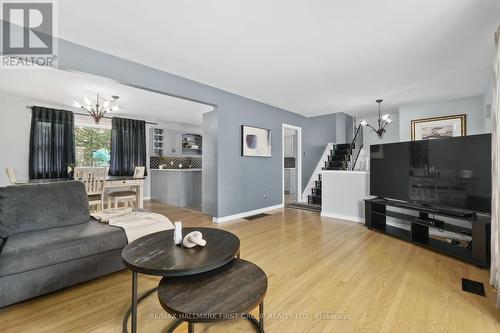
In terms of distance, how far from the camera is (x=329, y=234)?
11.3 ft

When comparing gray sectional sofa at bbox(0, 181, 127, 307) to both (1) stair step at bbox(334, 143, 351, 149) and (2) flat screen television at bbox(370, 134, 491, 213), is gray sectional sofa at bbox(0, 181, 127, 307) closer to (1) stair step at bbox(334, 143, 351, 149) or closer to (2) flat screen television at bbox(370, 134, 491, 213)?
(2) flat screen television at bbox(370, 134, 491, 213)

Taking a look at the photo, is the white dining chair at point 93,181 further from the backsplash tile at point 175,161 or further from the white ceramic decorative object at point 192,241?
the white ceramic decorative object at point 192,241

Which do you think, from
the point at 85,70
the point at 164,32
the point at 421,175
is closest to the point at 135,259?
the point at 164,32

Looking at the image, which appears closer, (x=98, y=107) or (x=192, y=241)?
(x=192, y=241)

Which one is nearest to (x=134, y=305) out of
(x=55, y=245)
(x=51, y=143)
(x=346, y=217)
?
(x=55, y=245)

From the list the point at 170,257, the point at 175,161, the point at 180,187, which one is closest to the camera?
the point at 170,257

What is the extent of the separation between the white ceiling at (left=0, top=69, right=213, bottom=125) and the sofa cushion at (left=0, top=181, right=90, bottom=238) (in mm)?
1383

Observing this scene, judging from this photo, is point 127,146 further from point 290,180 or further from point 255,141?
point 290,180

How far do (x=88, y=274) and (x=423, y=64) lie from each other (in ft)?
15.2

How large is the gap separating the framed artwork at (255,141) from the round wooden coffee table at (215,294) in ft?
10.8

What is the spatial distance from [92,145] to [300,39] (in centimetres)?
586

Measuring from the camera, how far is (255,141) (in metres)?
4.77

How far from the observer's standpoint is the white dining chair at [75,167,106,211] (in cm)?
389

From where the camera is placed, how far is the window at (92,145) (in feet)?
18.3
